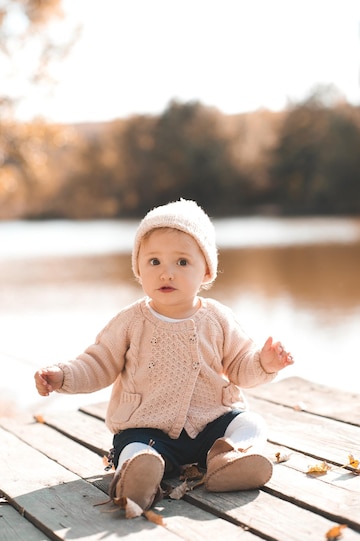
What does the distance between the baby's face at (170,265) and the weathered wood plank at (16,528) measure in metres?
0.77

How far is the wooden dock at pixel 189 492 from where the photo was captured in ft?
6.33

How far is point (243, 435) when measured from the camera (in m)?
2.34

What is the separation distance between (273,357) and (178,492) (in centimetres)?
50

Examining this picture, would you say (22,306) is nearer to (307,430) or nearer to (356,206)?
(307,430)

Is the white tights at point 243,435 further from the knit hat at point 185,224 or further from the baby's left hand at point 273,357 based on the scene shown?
the knit hat at point 185,224

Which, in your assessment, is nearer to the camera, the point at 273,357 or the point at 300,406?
the point at 273,357

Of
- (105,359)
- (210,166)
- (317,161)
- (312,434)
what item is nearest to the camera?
(105,359)

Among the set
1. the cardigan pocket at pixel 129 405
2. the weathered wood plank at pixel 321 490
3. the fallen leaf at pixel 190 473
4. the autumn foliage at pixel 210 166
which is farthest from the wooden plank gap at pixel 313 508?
the autumn foliage at pixel 210 166

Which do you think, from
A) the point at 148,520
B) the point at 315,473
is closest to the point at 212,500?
the point at 148,520

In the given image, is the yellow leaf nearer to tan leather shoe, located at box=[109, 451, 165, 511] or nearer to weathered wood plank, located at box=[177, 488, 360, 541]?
weathered wood plank, located at box=[177, 488, 360, 541]

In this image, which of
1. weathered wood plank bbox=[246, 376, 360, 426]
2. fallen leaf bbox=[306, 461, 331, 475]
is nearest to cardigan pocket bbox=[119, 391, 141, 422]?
fallen leaf bbox=[306, 461, 331, 475]

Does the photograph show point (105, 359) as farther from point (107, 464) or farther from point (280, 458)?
point (280, 458)

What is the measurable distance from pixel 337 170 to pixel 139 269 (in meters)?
28.5

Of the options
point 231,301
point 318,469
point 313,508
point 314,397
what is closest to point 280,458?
point 318,469
